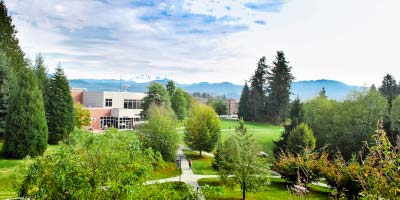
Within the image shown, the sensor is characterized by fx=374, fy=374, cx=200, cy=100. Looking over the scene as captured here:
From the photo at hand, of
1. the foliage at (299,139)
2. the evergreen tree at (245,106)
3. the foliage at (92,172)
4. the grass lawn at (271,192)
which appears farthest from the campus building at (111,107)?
the foliage at (92,172)

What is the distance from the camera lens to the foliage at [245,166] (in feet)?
75.5

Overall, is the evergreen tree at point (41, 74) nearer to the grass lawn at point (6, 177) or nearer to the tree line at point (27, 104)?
the tree line at point (27, 104)

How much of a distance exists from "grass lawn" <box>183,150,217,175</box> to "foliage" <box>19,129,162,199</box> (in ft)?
78.2

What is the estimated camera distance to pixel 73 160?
27.7ft

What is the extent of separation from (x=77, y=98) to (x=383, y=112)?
49.5 metres

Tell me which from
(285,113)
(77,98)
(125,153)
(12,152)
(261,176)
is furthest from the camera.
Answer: (285,113)

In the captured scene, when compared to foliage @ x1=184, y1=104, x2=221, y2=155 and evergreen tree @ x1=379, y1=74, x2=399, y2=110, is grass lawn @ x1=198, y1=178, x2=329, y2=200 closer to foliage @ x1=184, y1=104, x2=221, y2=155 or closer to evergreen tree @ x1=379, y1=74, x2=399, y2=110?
foliage @ x1=184, y1=104, x2=221, y2=155

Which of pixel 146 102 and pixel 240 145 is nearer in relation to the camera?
pixel 240 145

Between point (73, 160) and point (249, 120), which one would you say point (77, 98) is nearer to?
point (249, 120)

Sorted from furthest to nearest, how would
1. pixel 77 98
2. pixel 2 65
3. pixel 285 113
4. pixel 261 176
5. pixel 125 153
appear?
pixel 285 113, pixel 77 98, pixel 2 65, pixel 261 176, pixel 125 153

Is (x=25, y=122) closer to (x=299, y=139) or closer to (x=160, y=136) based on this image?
(x=160, y=136)

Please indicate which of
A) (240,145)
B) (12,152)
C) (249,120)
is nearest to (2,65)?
(12,152)

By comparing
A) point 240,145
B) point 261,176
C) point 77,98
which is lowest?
point 261,176

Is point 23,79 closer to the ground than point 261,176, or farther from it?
farther from it
